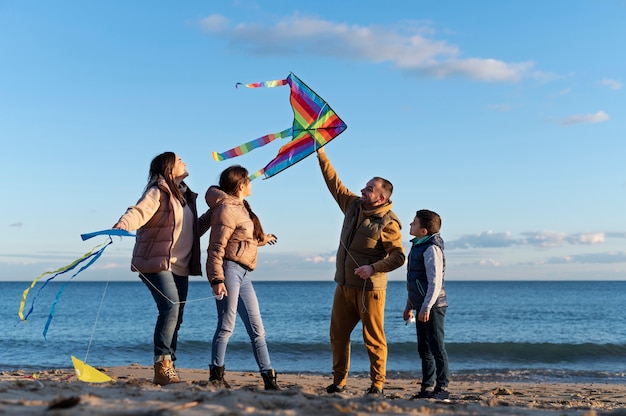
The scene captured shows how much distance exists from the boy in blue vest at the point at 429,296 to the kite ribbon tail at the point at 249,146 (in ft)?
5.02

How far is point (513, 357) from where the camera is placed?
14812mm

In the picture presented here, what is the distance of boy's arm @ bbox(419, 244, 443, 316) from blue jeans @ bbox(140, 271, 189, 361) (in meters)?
2.06

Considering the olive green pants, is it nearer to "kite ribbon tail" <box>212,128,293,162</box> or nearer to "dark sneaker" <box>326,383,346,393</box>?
"dark sneaker" <box>326,383,346,393</box>

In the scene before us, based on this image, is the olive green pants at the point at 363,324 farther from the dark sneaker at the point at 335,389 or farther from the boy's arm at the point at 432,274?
the boy's arm at the point at 432,274

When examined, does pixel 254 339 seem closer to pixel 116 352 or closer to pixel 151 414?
pixel 151 414

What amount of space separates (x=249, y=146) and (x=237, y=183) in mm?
807

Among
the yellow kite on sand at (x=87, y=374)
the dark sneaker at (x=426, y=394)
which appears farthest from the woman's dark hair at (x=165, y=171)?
the dark sneaker at (x=426, y=394)

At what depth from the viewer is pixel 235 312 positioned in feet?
17.6

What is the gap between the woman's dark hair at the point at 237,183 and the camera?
553 centimetres

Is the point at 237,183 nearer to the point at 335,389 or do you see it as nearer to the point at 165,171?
the point at 165,171

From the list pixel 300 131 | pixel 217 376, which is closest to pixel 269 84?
pixel 300 131

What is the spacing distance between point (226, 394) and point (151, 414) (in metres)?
0.88

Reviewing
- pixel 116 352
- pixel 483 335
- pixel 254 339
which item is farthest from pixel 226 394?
pixel 483 335

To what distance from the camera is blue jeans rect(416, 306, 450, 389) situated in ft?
18.7
